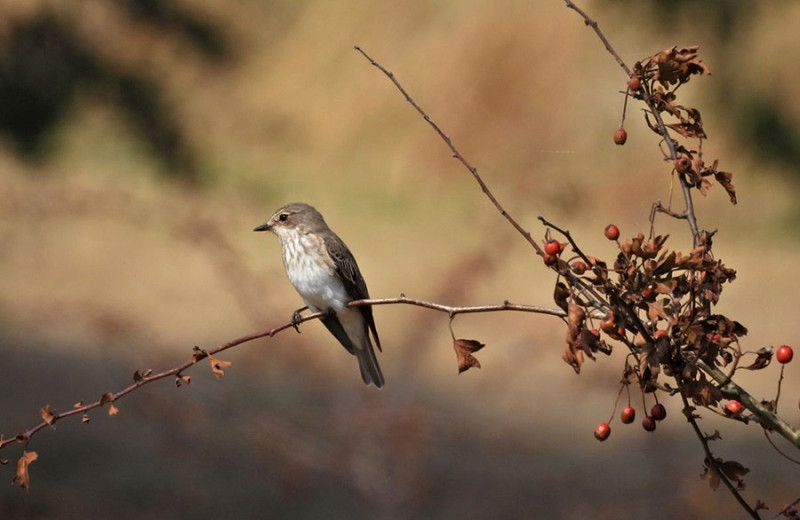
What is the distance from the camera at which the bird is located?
11.9ft

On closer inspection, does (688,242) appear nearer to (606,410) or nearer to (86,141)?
(606,410)

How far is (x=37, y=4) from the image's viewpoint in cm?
924

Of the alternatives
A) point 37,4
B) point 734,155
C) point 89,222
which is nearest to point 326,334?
point 89,222

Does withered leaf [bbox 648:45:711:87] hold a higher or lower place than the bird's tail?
lower

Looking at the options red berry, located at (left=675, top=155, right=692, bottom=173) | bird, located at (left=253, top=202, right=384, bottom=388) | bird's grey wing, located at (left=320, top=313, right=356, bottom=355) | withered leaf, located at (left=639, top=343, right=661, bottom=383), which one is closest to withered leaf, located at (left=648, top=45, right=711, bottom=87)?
red berry, located at (left=675, top=155, right=692, bottom=173)

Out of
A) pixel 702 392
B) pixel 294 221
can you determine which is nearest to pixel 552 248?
pixel 702 392

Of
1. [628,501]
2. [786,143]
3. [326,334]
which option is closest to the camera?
[628,501]

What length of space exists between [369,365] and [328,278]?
0.96 feet

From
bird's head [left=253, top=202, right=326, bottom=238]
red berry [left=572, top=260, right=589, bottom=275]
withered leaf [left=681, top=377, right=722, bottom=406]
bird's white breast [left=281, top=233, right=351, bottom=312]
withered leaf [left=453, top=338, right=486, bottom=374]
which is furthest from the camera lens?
bird's head [left=253, top=202, right=326, bottom=238]

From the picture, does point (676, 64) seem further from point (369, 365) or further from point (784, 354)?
point (369, 365)

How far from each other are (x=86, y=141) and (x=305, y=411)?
3.63 metres

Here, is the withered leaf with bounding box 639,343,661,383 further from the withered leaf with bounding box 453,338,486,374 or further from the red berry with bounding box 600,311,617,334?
the withered leaf with bounding box 453,338,486,374

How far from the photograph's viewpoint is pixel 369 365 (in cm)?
371

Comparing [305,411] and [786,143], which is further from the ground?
[786,143]
